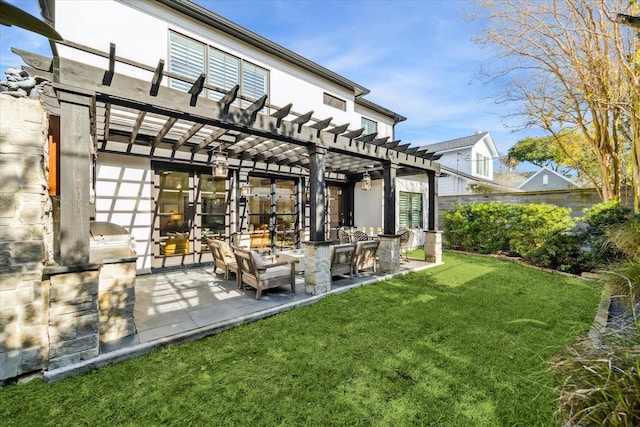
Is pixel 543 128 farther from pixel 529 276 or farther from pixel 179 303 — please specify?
pixel 179 303

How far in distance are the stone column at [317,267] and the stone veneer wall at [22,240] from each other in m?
3.81

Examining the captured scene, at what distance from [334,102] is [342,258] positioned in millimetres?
7191

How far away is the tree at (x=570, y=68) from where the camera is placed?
20.8 ft

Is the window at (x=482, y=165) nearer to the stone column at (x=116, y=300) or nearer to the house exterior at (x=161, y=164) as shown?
the house exterior at (x=161, y=164)

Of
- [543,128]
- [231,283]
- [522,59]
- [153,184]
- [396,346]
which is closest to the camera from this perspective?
[396,346]

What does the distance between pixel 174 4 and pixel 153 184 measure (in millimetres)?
4558

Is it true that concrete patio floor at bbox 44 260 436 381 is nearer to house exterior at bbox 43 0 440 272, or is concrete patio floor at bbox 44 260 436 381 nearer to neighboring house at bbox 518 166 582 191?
house exterior at bbox 43 0 440 272

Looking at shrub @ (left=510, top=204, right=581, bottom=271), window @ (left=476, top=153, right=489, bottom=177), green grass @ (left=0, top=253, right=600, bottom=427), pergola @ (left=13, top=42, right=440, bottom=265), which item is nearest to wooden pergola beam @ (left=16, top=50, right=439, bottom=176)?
pergola @ (left=13, top=42, right=440, bottom=265)

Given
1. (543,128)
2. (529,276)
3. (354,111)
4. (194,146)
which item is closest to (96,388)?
(194,146)

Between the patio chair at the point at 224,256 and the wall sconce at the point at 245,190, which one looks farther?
the wall sconce at the point at 245,190

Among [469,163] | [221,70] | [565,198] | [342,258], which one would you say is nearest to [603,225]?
[565,198]

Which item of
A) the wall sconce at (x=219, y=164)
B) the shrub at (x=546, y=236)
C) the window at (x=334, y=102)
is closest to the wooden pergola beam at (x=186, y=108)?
the wall sconce at (x=219, y=164)

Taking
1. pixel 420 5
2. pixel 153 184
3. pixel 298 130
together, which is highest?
pixel 420 5

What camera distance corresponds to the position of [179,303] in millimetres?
4781
